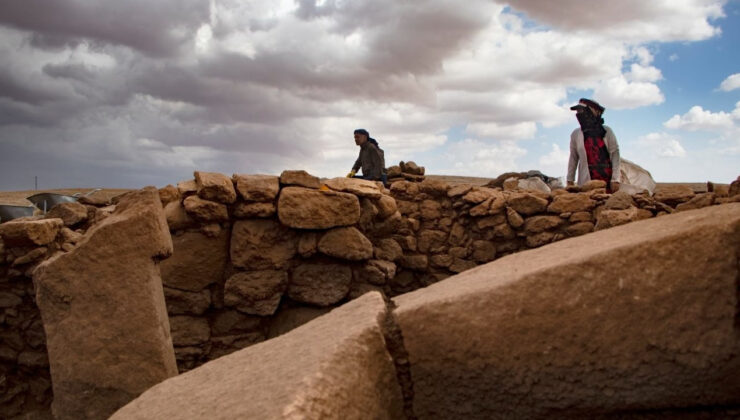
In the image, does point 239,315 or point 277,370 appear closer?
point 277,370

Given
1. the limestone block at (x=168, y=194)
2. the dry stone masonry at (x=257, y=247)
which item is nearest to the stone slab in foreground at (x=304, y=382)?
the dry stone masonry at (x=257, y=247)

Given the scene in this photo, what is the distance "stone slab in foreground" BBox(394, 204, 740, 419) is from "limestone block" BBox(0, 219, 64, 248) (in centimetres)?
384

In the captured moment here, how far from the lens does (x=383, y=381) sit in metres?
1.59

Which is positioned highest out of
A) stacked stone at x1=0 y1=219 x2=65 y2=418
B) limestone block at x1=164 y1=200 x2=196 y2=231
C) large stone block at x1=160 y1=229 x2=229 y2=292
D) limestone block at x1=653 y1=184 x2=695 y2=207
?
limestone block at x1=653 y1=184 x2=695 y2=207

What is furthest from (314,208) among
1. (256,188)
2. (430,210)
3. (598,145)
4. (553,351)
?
(598,145)

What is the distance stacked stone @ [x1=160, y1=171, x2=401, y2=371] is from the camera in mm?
4535

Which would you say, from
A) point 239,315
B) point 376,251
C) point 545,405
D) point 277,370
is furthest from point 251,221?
point 545,405

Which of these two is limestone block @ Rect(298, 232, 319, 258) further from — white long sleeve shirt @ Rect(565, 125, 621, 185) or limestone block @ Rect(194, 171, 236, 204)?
white long sleeve shirt @ Rect(565, 125, 621, 185)

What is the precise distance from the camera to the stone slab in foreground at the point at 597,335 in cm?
145

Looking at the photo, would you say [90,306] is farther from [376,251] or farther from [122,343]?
[376,251]

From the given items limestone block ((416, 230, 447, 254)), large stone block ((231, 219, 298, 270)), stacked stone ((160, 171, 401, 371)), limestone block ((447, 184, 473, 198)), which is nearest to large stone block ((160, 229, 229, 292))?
stacked stone ((160, 171, 401, 371))

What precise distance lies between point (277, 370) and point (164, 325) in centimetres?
154

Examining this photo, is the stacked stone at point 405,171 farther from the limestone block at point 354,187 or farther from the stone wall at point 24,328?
the stone wall at point 24,328

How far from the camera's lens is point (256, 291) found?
4.60 metres
